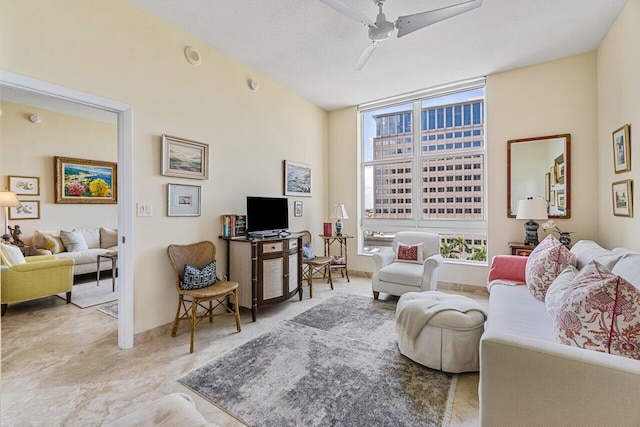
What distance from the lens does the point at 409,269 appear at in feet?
11.8

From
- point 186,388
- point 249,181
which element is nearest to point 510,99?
point 249,181

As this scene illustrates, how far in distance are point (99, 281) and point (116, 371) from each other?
10.7 ft

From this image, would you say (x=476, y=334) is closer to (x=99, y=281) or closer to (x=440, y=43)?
(x=440, y=43)

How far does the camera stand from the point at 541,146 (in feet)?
11.8

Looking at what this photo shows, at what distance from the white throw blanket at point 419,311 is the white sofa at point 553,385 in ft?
2.92

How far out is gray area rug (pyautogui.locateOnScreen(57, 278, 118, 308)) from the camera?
367 centimetres

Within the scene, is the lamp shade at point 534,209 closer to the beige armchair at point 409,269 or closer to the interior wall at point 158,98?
the beige armchair at point 409,269

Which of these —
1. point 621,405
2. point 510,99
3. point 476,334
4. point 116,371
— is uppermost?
point 510,99

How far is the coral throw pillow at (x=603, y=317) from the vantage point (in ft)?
3.72

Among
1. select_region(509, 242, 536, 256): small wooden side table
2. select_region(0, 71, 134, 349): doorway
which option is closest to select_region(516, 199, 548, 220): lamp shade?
select_region(509, 242, 536, 256): small wooden side table

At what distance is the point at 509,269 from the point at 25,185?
6831mm

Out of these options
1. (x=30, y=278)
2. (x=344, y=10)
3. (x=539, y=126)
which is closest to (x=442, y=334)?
(x=344, y=10)

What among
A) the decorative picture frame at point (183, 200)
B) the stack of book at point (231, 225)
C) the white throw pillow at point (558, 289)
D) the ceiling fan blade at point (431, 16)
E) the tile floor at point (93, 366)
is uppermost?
the ceiling fan blade at point (431, 16)

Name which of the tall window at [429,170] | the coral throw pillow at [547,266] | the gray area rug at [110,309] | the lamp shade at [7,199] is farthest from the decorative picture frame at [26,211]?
the coral throw pillow at [547,266]
